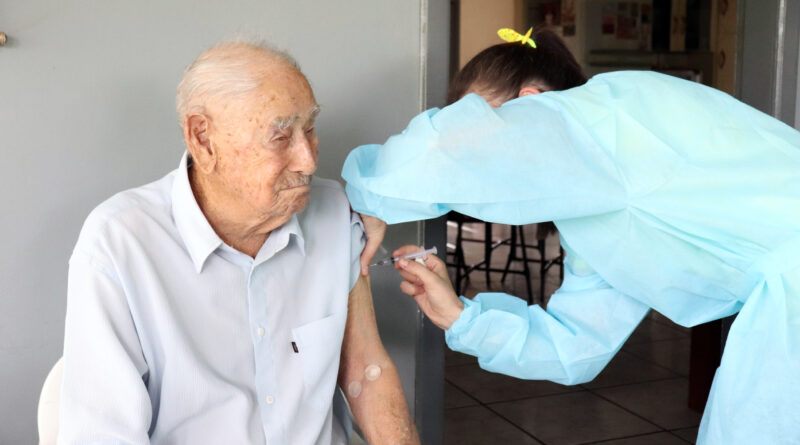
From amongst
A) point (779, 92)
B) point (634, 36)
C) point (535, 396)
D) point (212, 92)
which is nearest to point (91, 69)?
point (212, 92)

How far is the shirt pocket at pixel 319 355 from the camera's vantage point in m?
1.64

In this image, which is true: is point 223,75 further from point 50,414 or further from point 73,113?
point 50,414

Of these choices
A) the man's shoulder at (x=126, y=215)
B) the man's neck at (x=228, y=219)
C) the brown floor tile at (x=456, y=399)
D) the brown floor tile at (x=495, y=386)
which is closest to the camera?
the man's shoulder at (x=126, y=215)

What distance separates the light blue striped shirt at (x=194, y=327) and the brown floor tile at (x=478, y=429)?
178cm

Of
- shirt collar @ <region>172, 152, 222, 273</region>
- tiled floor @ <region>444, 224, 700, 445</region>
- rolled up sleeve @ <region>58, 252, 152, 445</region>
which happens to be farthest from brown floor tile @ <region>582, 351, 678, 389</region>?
rolled up sleeve @ <region>58, 252, 152, 445</region>

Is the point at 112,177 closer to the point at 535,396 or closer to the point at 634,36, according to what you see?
the point at 535,396

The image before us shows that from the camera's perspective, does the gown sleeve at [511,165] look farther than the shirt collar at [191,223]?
No

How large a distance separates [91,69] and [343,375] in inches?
33.7

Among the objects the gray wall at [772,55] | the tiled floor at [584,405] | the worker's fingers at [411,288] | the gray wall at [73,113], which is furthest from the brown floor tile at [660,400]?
the gray wall at [73,113]

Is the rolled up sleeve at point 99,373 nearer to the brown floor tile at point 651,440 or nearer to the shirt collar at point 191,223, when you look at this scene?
the shirt collar at point 191,223

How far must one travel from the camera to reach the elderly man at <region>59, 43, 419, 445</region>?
1385 millimetres

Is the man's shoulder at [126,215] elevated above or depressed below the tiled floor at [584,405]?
above

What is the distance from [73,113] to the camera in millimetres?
1824

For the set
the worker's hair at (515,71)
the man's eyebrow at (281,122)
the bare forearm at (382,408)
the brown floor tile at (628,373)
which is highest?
the worker's hair at (515,71)
